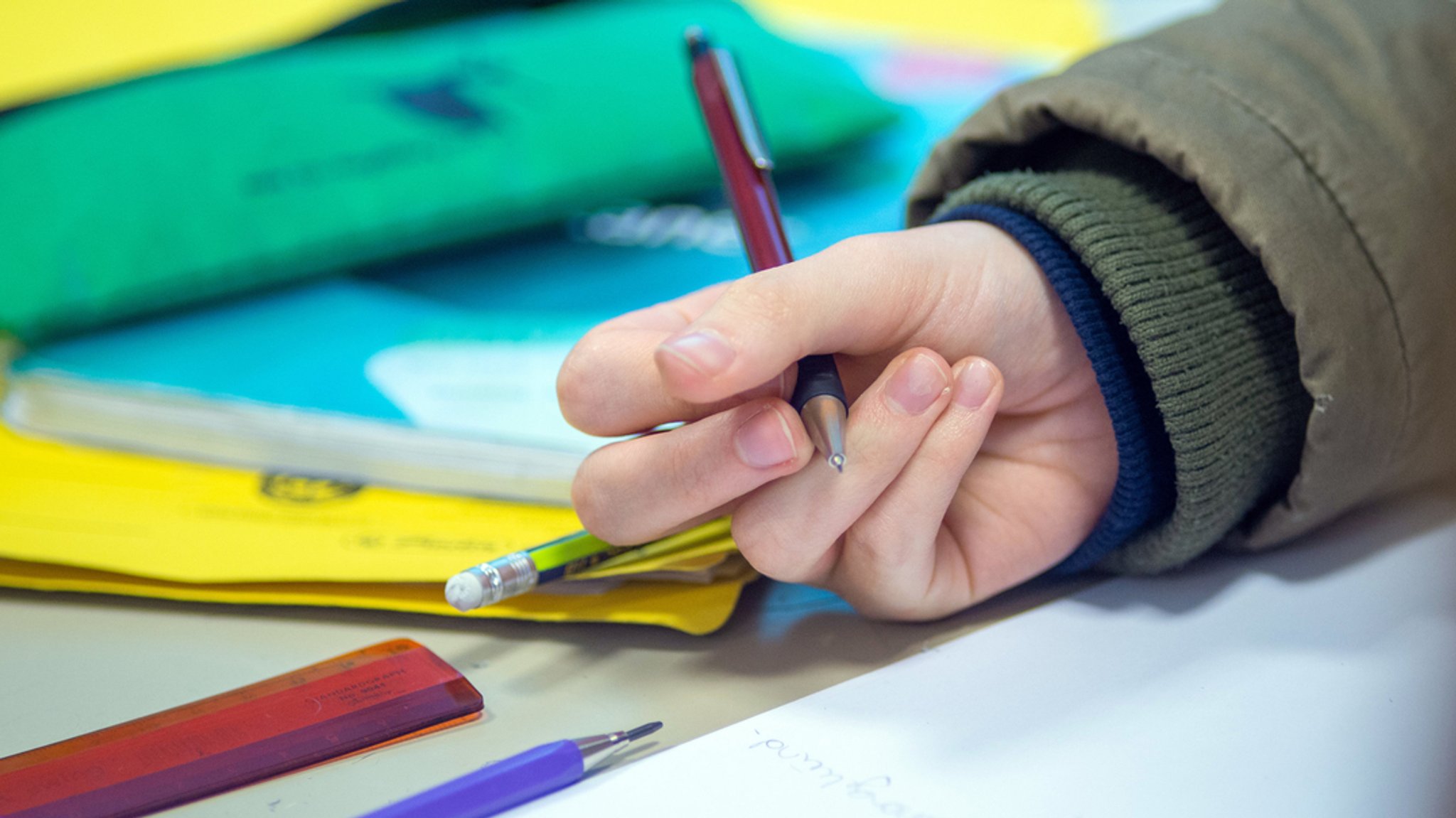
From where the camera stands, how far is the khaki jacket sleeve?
367mm

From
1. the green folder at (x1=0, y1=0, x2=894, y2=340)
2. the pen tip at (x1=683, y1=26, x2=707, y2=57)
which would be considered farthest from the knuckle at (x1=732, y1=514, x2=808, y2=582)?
the green folder at (x1=0, y1=0, x2=894, y2=340)

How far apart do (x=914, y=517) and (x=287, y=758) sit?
0.19 m

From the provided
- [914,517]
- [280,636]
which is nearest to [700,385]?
[914,517]

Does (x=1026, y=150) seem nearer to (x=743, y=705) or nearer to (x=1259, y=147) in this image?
(x=1259, y=147)

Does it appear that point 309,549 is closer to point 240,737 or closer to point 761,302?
point 240,737

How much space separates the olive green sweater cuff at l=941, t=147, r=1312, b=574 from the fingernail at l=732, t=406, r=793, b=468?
4.8 inches

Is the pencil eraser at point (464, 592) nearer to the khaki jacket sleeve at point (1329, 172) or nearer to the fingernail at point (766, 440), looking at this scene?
the fingernail at point (766, 440)

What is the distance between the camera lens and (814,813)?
280 mm

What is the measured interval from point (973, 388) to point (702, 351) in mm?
90

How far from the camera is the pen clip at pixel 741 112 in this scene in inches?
16.5

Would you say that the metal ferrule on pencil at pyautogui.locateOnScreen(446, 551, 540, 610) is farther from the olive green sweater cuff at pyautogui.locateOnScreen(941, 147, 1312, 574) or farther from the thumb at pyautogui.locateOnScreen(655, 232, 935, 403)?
the olive green sweater cuff at pyautogui.locateOnScreen(941, 147, 1312, 574)

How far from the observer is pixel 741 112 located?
1.44ft

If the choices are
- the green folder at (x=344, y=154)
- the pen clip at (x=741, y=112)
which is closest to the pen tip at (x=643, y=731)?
the pen clip at (x=741, y=112)

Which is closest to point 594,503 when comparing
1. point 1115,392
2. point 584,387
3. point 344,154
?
point 584,387
